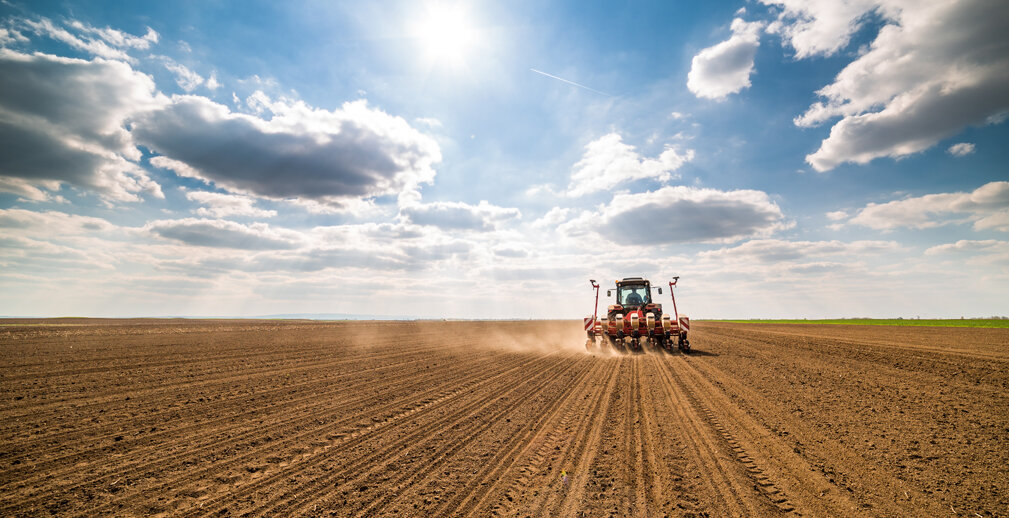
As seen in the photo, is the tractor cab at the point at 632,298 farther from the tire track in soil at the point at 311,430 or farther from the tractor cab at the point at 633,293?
the tire track in soil at the point at 311,430

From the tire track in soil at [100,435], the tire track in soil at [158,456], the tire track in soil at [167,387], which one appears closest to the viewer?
the tire track in soil at [158,456]

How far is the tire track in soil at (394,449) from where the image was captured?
12.1ft

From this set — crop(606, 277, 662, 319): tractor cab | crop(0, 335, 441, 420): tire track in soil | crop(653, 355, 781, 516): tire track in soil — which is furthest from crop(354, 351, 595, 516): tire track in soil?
crop(606, 277, 662, 319): tractor cab

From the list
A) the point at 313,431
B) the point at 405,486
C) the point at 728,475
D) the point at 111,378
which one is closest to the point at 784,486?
the point at 728,475

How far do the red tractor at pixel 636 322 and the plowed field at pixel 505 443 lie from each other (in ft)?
20.4

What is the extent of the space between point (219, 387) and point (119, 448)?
157 inches

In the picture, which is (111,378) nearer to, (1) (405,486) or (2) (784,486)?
(1) (405,486)

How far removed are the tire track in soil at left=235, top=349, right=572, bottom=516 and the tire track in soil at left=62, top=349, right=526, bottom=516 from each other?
0.62 metres

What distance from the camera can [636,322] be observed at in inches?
659

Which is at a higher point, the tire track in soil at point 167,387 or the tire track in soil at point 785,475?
the tire track in soil at point 785,475

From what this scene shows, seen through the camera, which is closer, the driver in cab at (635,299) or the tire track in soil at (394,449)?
the tire track in soil at (394,449)

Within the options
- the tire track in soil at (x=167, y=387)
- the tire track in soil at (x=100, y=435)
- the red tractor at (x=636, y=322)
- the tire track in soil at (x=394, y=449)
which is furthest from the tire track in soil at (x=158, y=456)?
the red tractor at (x=636, y=322)

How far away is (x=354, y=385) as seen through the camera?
9.12 meters

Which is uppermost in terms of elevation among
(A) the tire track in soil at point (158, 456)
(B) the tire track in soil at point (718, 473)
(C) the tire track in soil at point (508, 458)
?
(B) the tire track in soil at point (718, 473)
